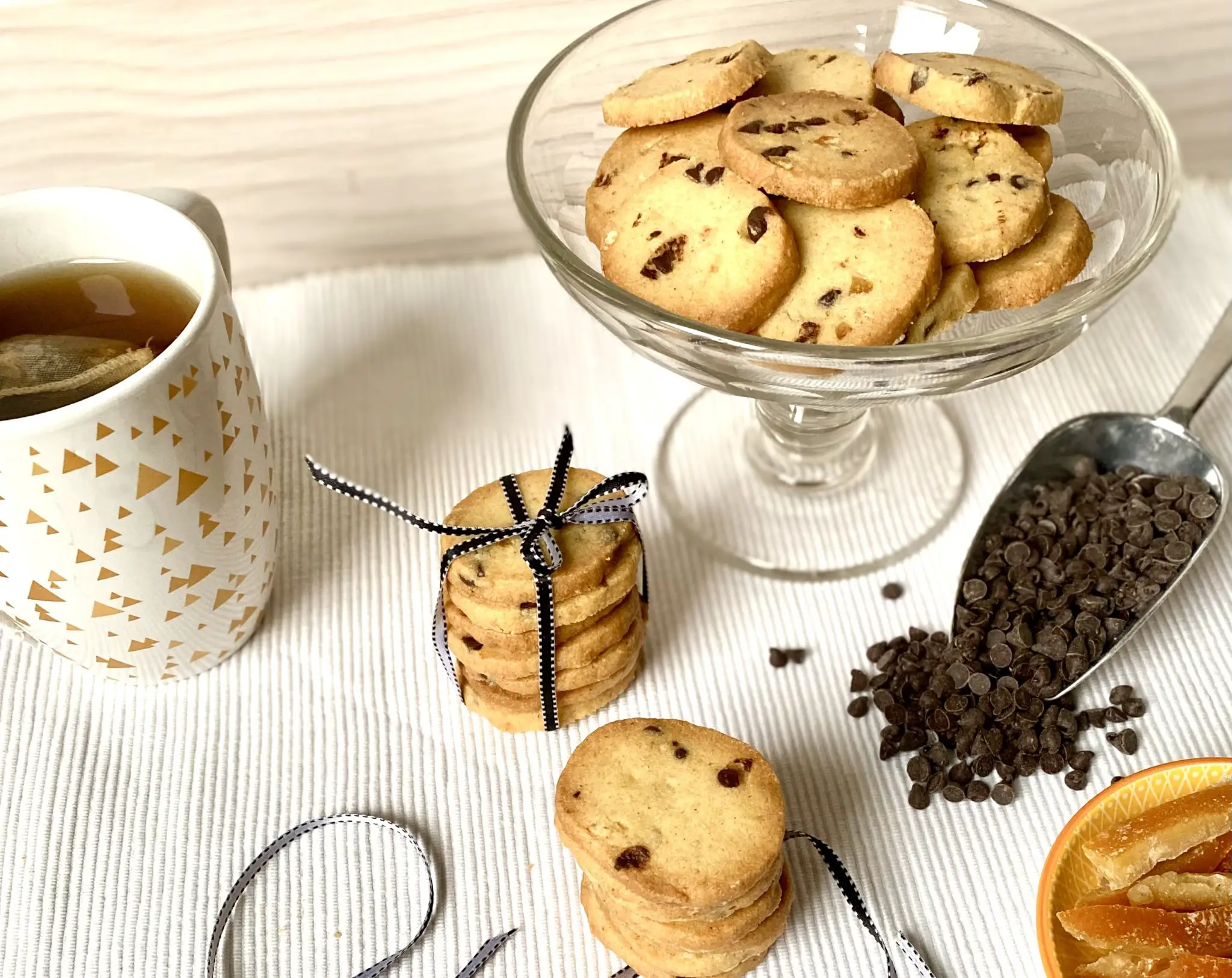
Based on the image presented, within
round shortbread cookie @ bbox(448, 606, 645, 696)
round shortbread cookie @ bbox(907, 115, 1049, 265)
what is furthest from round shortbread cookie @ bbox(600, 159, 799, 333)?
round shortbread cookie @ bbox(448, 606, 645, 696)

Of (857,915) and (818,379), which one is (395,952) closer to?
(857,915)

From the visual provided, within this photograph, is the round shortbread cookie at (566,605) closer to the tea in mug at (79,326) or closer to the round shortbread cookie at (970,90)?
the tea in mug at (79,326)

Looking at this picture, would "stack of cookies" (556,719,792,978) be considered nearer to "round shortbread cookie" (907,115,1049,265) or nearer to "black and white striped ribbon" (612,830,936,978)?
"black and white striped ribbon" (612,830,936,978)

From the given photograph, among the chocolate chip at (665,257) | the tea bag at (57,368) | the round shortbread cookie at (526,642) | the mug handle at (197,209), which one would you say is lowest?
the round shortbread cookie at (526,642)

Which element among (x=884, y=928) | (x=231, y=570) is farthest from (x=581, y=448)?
(x=884, y=928)

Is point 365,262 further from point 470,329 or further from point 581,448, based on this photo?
point 581,448

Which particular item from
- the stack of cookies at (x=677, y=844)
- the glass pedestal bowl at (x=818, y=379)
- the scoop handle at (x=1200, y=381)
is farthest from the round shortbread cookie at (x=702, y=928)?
the scoop handle at (x=1200, y=381)
